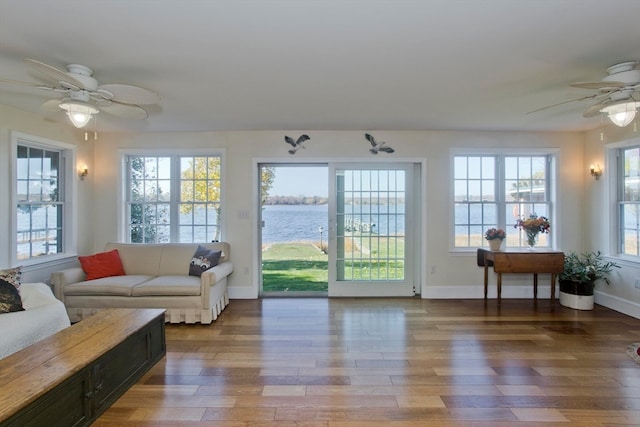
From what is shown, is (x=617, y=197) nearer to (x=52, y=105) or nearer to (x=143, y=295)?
(x=143, y=295)

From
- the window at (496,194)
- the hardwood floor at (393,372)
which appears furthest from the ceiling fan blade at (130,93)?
the window at (496,194)

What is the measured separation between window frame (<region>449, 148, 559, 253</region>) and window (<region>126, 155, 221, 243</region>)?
3373 millimetres

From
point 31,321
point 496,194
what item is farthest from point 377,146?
point 31,321

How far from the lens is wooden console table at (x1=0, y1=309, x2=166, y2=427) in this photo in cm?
166

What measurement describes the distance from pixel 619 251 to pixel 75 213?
7.07 m

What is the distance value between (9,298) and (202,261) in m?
1.83

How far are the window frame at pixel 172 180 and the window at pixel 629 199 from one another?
5.22 meters

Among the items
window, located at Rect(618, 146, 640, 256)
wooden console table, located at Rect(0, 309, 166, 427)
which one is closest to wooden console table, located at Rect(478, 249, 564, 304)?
window, located at Rect(618, 146, 640, 256)

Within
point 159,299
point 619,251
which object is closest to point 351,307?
point 159,299

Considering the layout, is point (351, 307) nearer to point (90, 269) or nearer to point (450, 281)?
point (450, 281)

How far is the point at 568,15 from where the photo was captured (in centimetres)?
202

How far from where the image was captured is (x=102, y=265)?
4.26 m

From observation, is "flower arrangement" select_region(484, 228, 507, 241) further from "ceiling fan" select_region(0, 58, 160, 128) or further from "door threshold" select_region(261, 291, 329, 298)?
"ceiling fan" select_region(0, 58, 160, 128)

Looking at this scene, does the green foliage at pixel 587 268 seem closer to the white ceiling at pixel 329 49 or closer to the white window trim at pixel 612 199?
the white window trim at pixel 612 199
